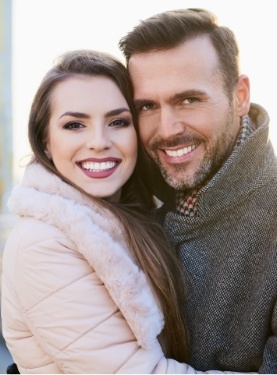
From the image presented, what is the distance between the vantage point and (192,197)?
175 centimetres

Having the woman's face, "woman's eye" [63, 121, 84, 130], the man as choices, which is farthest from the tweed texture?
"woman's eye" [63, 121, 84, 130]

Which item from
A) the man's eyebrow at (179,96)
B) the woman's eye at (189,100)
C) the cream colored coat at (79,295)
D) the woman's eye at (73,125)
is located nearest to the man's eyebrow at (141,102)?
the man's eyebrow at (179,96)

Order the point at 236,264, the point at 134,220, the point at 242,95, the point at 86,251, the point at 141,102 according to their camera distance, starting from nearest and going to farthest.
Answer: the point at 86,251 → the point at 236,264 → the point at 134,220 → the point at 141,102 → the point at 242,95

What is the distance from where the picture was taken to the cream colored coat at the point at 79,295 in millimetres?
1389

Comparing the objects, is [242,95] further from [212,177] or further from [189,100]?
[212,177]

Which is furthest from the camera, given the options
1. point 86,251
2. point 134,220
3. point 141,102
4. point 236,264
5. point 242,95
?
point 242,95

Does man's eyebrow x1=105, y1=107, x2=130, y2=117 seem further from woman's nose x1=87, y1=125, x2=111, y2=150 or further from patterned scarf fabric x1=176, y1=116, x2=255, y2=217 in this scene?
patterned scarf fabric x1=176, y1=116, x2=255, y2=217

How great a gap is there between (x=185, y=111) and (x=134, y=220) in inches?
15.1

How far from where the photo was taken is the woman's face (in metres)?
1.64

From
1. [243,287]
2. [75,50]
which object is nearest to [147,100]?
[75,50]

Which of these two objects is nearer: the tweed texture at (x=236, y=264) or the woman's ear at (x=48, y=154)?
the tweed texture at (x=236, y=264)

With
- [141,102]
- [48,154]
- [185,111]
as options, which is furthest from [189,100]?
[48,154]

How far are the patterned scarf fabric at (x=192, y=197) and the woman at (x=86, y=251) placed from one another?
0.36ft

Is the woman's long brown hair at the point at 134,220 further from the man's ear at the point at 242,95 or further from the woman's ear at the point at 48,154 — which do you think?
the man's ear at the point at 242,95
